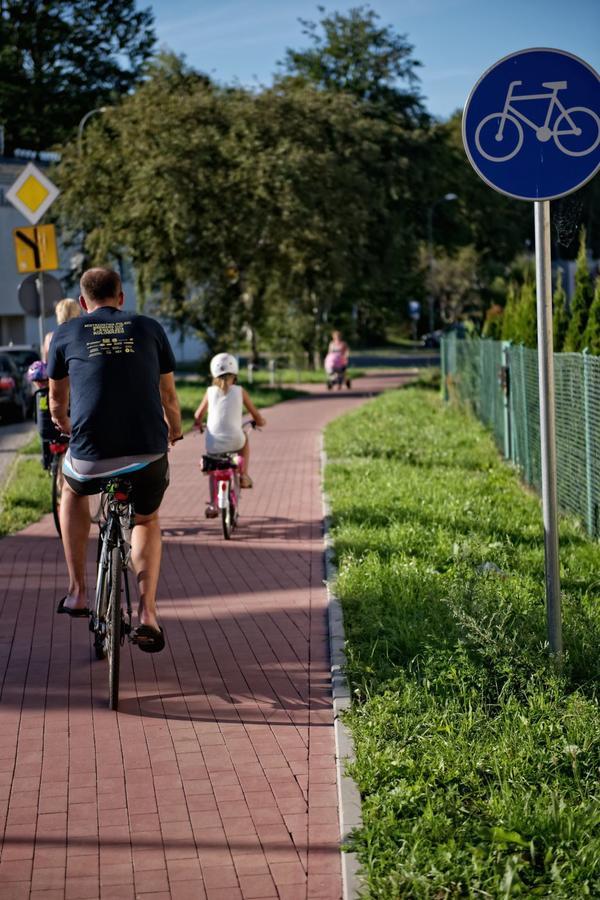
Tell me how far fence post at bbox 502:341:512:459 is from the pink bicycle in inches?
239

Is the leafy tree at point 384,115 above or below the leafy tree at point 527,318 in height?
above

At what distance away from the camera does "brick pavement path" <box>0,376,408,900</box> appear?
4.30 m

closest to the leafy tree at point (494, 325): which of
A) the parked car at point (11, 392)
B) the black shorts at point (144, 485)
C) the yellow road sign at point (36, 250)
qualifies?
the parked car at point (11, 392)

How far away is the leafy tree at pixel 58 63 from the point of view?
5781 centimetres

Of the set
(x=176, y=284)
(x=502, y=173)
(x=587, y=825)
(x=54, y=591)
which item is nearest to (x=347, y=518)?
(x=54, y=591)

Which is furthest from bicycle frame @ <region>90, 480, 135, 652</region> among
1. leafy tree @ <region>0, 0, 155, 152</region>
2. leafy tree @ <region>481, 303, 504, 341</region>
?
leafy tree @ <region>0, 0, 155, 152</region>

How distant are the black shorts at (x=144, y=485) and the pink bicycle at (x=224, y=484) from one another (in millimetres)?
4795

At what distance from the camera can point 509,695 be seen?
227 inches

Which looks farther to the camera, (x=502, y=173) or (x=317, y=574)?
(x=317, y=574)

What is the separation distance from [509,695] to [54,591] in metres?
4.10

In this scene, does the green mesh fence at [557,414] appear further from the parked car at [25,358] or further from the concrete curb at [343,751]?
the parked car at [25,358]

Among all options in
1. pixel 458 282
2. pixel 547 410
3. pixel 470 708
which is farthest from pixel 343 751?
pixel 458 282

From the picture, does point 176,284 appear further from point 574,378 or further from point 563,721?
point 563,721

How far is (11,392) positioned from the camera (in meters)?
27.9
